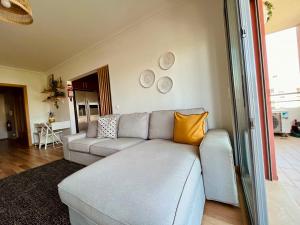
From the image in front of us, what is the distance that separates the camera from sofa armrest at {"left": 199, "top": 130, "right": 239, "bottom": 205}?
1.19 metres

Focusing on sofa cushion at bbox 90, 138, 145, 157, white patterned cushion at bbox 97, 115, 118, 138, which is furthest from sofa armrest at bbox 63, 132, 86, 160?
sofa cushion at bbox 90, 138, 145, 157

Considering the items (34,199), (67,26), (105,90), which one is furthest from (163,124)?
(67,26)

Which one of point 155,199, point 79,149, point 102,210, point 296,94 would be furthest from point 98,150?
point 296,94

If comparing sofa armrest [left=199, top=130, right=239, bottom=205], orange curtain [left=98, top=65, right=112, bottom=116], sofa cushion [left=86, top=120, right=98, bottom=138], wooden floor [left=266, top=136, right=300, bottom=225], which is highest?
orange curtain [left=98, top=65, right=112, bottom=116]

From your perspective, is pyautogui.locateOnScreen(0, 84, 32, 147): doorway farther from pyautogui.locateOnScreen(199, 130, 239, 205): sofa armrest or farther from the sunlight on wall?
the sunlight on wall

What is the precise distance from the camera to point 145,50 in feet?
8.78

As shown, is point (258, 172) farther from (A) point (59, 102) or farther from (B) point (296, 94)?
(A) point (59, 102)

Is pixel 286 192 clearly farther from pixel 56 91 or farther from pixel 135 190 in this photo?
pixel 56 91

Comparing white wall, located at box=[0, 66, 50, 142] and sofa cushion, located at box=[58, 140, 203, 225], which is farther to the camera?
white wall, located at box=[0, 66, 50, 142]

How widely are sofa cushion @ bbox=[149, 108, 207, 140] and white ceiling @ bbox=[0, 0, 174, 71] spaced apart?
180cm

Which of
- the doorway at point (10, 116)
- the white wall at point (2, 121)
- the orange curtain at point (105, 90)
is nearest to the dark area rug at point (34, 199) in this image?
the orange curtain at point (105, 90)

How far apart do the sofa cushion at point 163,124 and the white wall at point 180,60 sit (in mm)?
297

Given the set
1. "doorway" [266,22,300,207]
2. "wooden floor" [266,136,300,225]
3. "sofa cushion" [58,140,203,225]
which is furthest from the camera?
"doorway" [266,22,300,207]

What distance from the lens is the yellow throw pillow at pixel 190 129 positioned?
65.5 inches
